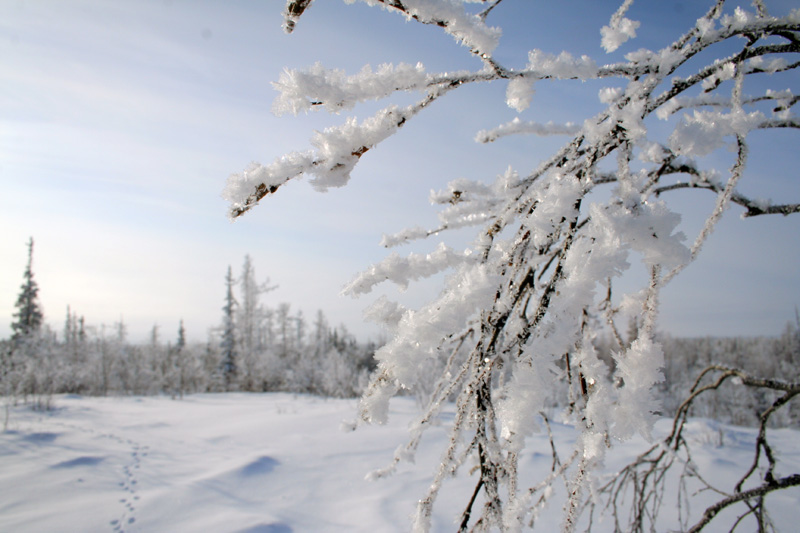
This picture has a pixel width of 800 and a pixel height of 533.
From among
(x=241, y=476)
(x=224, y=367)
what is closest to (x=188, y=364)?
(x=224, y=367)

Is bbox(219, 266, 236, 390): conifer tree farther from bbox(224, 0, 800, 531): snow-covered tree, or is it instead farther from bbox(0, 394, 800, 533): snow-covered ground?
bbox(224, 0, 800, 531): snow-covered tree

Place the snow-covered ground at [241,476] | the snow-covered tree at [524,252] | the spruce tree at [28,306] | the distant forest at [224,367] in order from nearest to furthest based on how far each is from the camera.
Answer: the snow-covered tree at [524,252]
the snow-covered ground at [241,476]
the distant forest at [224,367]
the spruce tree at [28,306]

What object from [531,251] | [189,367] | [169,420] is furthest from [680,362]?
[531,251]

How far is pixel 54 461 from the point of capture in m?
6.34

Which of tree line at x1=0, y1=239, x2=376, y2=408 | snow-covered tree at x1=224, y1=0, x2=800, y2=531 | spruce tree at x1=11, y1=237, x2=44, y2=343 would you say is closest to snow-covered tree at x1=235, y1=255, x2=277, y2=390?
tree line at x1=0, y1=239, x2=376, y2=408

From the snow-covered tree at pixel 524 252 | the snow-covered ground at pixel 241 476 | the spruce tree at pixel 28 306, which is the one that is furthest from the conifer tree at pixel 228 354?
the snow-covered tree at pixel 524 252

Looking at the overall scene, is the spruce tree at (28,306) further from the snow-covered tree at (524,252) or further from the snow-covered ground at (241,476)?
the snow-covered tree at (524,252)

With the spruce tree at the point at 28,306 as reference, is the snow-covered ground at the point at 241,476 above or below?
below

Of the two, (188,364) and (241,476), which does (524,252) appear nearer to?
(241,476)

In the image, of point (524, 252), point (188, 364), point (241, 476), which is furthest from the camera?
point (188, 364)

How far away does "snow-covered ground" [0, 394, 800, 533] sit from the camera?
13.5 ft

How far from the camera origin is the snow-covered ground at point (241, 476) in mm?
4117

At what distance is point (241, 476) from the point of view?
5613 millimetres

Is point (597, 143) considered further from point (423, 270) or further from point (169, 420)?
point (169, 420)
